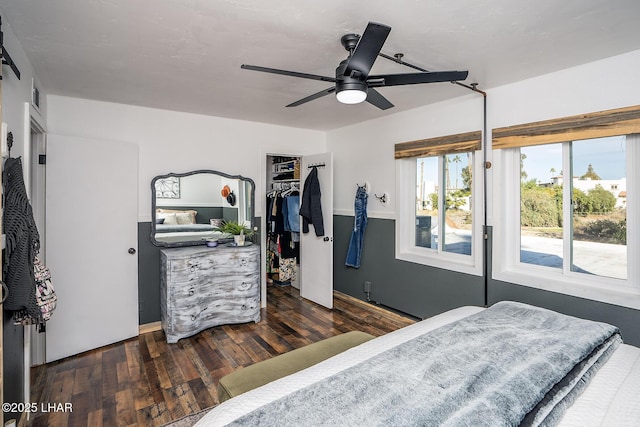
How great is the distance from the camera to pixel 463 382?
1182 mm

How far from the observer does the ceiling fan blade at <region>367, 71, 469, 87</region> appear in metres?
1.71

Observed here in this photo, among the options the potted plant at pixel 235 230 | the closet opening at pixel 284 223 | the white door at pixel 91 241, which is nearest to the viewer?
the white door at pixel 91 241

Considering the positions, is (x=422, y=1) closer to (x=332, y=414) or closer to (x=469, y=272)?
(x=332, y=414)

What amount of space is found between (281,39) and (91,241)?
8.05ft

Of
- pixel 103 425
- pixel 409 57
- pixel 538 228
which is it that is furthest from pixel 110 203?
pixel 538 228

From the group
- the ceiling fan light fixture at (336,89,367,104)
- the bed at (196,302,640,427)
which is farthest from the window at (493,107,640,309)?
the ceiling fan light fixture at (336,89,367,104)

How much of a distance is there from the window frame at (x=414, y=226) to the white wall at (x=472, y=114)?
0.37 feet

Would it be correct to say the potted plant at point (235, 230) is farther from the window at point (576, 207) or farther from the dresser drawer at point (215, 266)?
the window at point (576, 207)

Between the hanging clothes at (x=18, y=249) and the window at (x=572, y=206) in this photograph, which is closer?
the hanging clothes at (x=18, y=249)

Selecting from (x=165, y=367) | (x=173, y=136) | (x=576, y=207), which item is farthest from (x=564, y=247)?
(x=173, y=136)

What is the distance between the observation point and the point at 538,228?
9.21ft

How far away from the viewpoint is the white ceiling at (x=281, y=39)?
64.4 inches

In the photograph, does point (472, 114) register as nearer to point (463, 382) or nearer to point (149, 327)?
point (463, 382)

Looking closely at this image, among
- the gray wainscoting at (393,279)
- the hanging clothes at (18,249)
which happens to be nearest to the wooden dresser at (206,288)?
the gray wainscoting at (393,279)
